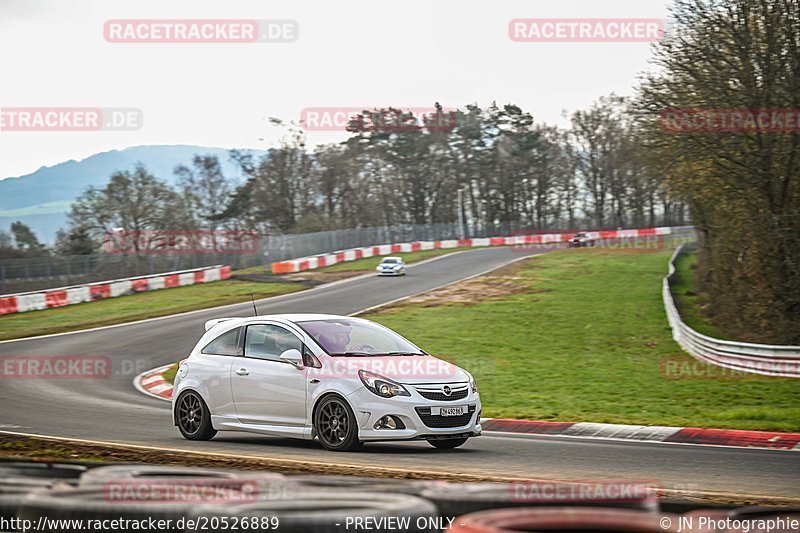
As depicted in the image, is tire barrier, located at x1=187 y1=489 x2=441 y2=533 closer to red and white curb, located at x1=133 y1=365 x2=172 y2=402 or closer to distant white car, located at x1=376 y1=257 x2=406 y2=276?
red and white curb, located at x1=133 y1=365 x2=172 y2=402

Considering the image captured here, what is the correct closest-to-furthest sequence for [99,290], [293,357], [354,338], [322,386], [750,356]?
1. [322,386]
2. [293,357]
3. [354,338]
4. [750,356]
5. [99,290]

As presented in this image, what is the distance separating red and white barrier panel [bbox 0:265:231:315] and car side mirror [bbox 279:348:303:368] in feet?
98.6

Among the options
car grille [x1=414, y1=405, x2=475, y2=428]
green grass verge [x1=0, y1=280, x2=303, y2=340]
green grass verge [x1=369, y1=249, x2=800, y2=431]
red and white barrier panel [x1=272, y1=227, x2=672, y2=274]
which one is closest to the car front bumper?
car grille [x1=414, y1=405, x2=475, y2=428]

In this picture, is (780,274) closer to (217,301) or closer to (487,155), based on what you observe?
(217,301)

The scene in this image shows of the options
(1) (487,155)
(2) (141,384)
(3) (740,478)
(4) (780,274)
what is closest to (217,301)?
(2) (141,384)

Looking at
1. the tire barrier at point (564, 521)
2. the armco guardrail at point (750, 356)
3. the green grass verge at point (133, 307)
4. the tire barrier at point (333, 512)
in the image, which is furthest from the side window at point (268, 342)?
the green grass verge at point (133, 307)

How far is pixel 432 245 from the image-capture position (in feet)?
281

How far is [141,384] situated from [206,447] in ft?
33.9

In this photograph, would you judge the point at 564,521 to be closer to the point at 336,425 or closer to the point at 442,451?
the point at 336,425

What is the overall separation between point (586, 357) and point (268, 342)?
16.9 meters

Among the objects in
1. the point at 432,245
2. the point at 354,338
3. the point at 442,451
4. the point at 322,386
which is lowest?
the point at 442,451

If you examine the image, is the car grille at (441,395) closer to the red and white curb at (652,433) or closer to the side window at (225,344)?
the side window at (225,344)

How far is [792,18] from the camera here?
28.1 meters

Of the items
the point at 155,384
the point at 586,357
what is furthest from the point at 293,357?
the point at 586,357
